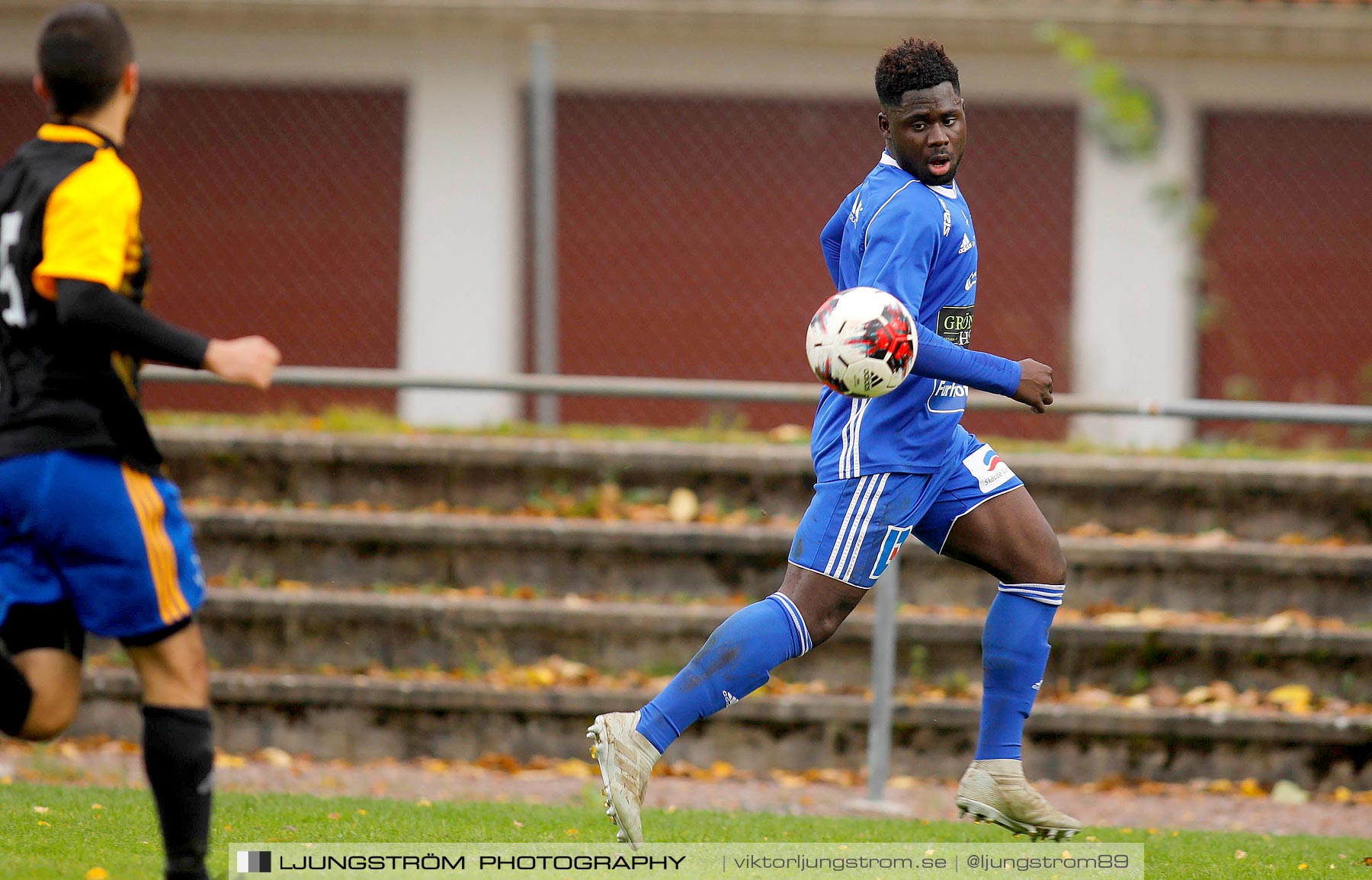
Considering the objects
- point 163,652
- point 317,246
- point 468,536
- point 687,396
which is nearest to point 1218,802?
point 687,396

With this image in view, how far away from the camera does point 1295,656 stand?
6734 millimetres

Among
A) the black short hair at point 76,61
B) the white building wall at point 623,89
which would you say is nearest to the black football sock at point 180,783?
the black short hair at point 76,61

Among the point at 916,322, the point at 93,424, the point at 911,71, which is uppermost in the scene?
the point at 911,71

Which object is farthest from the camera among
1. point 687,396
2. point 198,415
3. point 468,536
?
point 198,415

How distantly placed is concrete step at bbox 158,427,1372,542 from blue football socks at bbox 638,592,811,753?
331cm

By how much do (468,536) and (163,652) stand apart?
386 centimetres

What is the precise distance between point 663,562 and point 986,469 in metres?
3.06

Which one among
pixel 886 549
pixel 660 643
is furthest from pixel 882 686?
pixel 886 549

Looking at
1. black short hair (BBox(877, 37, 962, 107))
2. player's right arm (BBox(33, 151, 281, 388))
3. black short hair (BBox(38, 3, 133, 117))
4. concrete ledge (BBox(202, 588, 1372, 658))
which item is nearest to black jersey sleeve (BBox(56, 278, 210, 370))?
player's right arm (BBox(33, 151, 281, 388))

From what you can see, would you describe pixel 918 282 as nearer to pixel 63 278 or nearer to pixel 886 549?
pixel 886 549

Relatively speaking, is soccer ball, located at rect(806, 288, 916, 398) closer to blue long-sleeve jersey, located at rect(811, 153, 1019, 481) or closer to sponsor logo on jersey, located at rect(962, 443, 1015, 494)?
blue long-sleeve jersey, located at rect(811, 153, 1019, 481)

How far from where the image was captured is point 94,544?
322 centimetres

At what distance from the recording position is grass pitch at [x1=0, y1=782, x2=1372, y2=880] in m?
4.26

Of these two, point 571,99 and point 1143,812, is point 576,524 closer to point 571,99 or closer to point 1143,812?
point 1143,812
